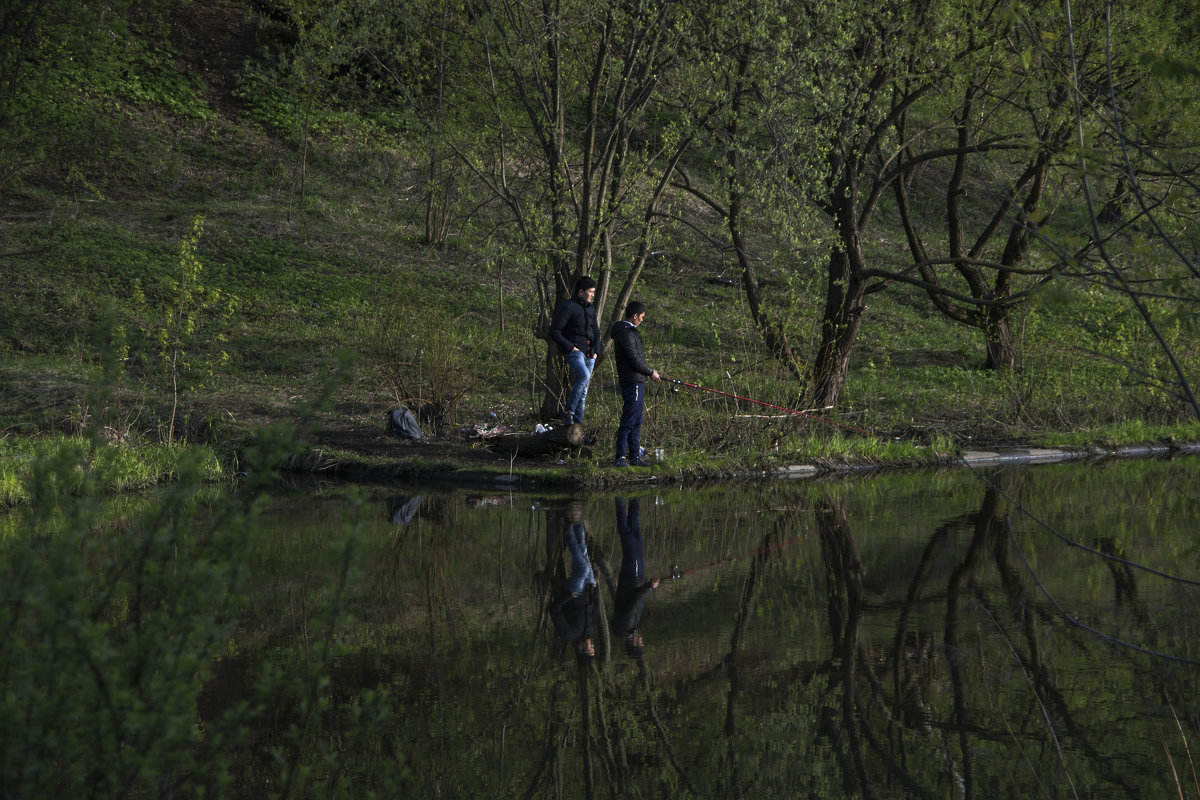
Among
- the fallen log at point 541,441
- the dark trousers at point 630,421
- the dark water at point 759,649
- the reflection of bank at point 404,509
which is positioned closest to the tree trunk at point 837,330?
the dark trousers at point 630,421

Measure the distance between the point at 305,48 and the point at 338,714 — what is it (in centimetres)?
1141

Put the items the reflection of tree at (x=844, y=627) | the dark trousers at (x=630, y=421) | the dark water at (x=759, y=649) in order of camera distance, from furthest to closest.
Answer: the dark trousers at (x=630, y=421) → the reflection of tree at (x=844, y=627) → the dark water at (x=759, y=649)

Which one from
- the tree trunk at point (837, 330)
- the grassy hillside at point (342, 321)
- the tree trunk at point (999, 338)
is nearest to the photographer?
the grassy hillside at point (342, 321)

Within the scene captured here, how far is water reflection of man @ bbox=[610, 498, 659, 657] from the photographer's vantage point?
6966 millimetres

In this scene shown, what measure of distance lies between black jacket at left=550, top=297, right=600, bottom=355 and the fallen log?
943mm

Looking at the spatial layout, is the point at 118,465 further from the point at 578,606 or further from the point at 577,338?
the point at 578,606

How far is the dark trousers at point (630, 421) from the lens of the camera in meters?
14.2

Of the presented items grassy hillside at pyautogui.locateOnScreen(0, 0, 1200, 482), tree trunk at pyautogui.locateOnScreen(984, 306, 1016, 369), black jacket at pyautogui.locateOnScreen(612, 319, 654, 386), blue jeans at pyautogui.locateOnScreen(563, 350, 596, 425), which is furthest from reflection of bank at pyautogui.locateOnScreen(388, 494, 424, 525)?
tree trunk at pyautogui.locateOnScreen(984, 306, 1016, 369)

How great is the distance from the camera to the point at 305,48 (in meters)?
15.2

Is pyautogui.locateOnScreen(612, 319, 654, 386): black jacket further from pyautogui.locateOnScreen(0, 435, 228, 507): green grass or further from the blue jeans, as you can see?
pyautogui.locateOnScreen(0, 435, 228, 507): green grass

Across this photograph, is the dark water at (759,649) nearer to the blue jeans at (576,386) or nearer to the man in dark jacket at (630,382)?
the man in dark jacket at (630,382)

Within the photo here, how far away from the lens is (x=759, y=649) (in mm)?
6609

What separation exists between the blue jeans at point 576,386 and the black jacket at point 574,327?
0.12 metres

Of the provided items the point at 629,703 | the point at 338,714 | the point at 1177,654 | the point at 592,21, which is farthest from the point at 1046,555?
the point at 592,21
